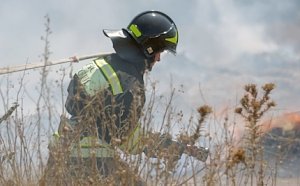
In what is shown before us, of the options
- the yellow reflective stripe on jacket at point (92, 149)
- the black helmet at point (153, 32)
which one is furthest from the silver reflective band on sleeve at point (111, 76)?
the black helmet at point (153, 32)

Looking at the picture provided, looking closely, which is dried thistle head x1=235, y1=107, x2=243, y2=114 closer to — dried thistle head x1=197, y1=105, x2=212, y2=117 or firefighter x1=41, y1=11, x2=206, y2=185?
dried thistle head x1=197, y1=105, x2=212, y2=117

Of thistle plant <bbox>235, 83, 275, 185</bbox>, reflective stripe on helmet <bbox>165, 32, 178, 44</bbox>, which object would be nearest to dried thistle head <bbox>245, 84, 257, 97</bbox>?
thistle plant <bbox>235, 83, 275, 185</bbox>

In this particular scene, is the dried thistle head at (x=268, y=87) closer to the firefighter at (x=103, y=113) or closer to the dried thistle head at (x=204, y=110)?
the dried thistle head at (x=204, y=110)

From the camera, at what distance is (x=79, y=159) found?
4.46 meters

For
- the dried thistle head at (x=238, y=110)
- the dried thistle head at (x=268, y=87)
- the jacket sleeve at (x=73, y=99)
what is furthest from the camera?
the jacket sleeve at (x=73, y=99)

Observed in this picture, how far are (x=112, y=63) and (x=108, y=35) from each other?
0.65m

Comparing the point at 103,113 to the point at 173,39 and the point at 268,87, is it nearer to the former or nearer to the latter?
the point at 268,87

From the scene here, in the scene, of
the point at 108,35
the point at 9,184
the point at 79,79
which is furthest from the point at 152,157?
the point at 108,35

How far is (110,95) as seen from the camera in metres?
4.62

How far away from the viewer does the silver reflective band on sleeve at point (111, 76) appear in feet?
15.3

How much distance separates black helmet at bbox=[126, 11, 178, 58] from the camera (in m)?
5.47

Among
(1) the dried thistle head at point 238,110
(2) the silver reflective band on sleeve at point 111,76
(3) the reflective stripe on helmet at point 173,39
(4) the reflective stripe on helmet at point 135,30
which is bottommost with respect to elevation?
(1) the dried thistle head at point 238,110

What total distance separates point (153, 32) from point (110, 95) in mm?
1133

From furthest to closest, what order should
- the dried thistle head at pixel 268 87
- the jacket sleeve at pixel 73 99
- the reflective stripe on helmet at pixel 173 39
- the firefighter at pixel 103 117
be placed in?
the reflective stripe on helmet at pixel 173 39, the jacket sleeve at pixel 73 99, the firefighter at pixel 103 117, the dried thistle head at pixel 268 87
